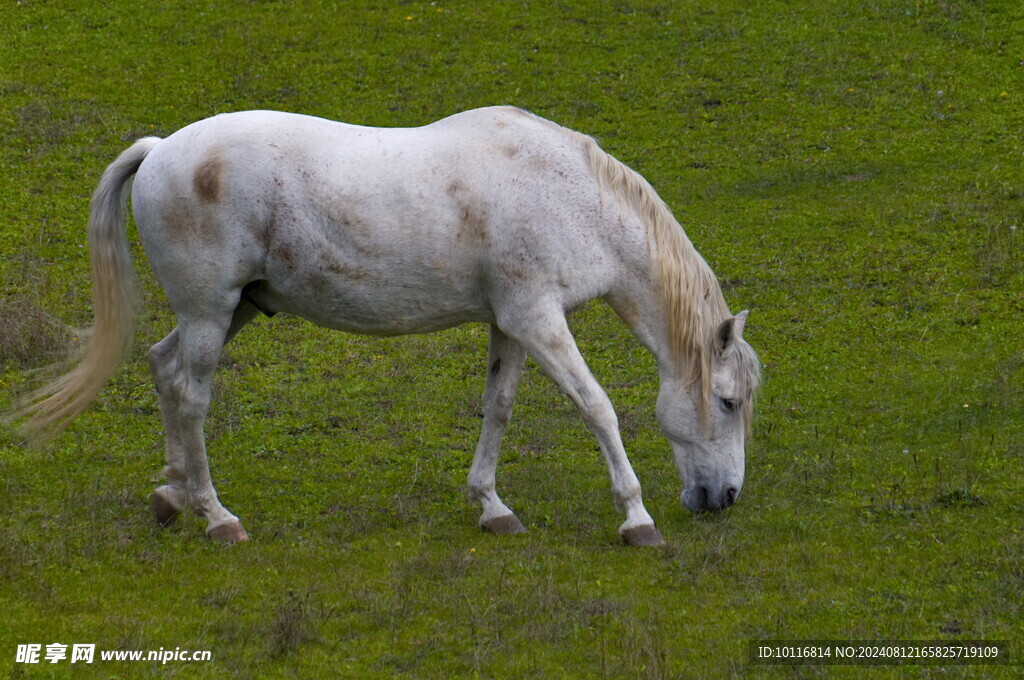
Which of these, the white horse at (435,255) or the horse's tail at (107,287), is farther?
the horse's tail at (107,287)

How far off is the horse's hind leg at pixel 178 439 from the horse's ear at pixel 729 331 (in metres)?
2.90

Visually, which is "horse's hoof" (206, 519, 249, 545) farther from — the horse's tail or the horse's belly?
the horse's belly

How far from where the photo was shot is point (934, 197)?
13.8 m

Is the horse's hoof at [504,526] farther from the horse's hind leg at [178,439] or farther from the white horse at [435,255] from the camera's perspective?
the horse's hind leg at [178,439]

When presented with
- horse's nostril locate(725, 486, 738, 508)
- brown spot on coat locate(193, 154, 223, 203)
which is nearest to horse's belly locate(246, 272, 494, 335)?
brown spot on coat locate(193, 154, 223, 203)

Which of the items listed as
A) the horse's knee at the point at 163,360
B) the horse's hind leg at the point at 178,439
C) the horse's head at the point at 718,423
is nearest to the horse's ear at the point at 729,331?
the horse's head at the point at 718,423

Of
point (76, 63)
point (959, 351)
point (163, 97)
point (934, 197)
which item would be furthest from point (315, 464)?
point (76, 63)

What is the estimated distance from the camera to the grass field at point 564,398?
18.1ft

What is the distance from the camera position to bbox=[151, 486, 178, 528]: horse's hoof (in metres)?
7.03

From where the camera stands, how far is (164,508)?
7.03 metres

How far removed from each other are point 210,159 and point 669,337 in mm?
2864

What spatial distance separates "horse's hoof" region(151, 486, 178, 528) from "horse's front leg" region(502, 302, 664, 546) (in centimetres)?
234

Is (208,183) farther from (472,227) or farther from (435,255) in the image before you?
(472,227)

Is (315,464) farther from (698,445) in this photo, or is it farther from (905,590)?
(905,590)
